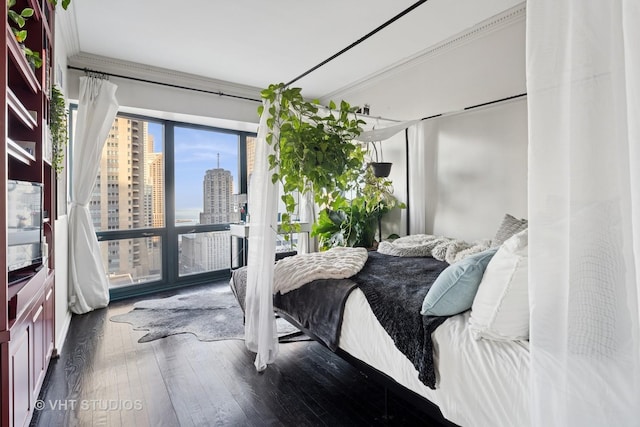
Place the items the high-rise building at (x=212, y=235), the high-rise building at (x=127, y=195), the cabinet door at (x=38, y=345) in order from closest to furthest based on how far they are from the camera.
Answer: the cabinet door at (x=38, y=345) < the high-rise building at (x=127, y=195) < the high-rise building at (x=212, y=235)

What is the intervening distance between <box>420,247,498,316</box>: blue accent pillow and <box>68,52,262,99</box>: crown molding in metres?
3.96

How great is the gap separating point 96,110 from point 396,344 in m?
3.78

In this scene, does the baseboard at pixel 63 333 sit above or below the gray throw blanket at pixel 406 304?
below

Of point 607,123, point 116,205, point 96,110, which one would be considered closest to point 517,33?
point 607,123

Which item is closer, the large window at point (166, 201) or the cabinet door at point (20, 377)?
the cabinet door at point (20, 377)

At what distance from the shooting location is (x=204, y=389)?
207 cm

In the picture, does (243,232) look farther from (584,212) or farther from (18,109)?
(584,212)

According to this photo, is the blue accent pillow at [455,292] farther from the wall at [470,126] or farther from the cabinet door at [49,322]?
the cabinet door at [49,322]

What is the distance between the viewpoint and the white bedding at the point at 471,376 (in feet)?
3.71

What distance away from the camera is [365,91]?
14.9ft

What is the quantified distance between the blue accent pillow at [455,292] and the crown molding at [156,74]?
13.0 ft

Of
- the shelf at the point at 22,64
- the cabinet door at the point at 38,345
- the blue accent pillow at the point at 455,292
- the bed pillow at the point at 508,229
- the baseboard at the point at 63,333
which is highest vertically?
the shelf at the point at 22,64

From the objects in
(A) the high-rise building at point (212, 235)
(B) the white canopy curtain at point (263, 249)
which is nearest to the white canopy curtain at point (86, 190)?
(A) the high-rise building at point (212, 235)

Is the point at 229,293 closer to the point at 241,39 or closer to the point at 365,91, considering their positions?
the point at 241,39
